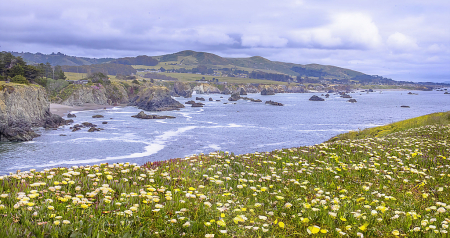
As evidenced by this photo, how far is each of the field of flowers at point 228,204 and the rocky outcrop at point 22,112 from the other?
161 feet

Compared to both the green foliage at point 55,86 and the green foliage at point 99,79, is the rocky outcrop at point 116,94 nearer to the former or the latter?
the green foliage at point 99,79

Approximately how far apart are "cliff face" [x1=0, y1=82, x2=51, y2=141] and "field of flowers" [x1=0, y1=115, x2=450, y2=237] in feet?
161

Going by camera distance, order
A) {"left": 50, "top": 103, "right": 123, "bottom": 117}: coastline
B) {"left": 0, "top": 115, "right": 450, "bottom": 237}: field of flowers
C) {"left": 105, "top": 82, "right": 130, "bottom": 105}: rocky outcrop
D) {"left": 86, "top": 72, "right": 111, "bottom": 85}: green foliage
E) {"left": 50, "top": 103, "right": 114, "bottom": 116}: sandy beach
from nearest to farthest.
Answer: {"left": 0, "top": 115, "right": 450, "bottom": 237}: field of flowers, {"left": 50, "top": 103, "right": 123, "bottom": 117}: coastline, {"left": 50, "top": 103, "right": 114, "bottom": 116}: sandy beach, {"left": 105, "top": 82, "right": 130, "bottom": 105}: rocky outcrop, {"left": 86, "top": 72, "right": 111, "bottom": 85}: green foliage

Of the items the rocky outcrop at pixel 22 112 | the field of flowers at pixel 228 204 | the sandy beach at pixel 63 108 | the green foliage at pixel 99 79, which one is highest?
the green foliage at pixel 99 79

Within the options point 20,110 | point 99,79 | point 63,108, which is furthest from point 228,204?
point 99,79

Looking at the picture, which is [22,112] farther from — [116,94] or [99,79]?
[99,79]

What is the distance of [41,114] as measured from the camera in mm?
67188

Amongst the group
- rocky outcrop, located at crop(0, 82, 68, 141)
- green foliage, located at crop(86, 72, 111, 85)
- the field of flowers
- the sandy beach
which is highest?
green foliage, located at crop(86, 72, 111, 85)

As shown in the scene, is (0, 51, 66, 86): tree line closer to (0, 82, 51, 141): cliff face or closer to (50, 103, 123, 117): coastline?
(0, 82, 51, 141): cliff face

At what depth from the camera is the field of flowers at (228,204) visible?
5.43 m

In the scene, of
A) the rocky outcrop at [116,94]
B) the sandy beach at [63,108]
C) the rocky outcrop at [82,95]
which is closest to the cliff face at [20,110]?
the sandy beach at [63,108]

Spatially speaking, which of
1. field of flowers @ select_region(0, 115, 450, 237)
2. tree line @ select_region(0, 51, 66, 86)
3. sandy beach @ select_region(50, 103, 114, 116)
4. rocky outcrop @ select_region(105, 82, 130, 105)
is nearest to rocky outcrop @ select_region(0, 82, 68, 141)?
tree line @ select_region(0, 51, 66, 86)

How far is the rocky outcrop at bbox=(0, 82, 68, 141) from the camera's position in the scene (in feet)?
159

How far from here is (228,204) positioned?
258 inches
